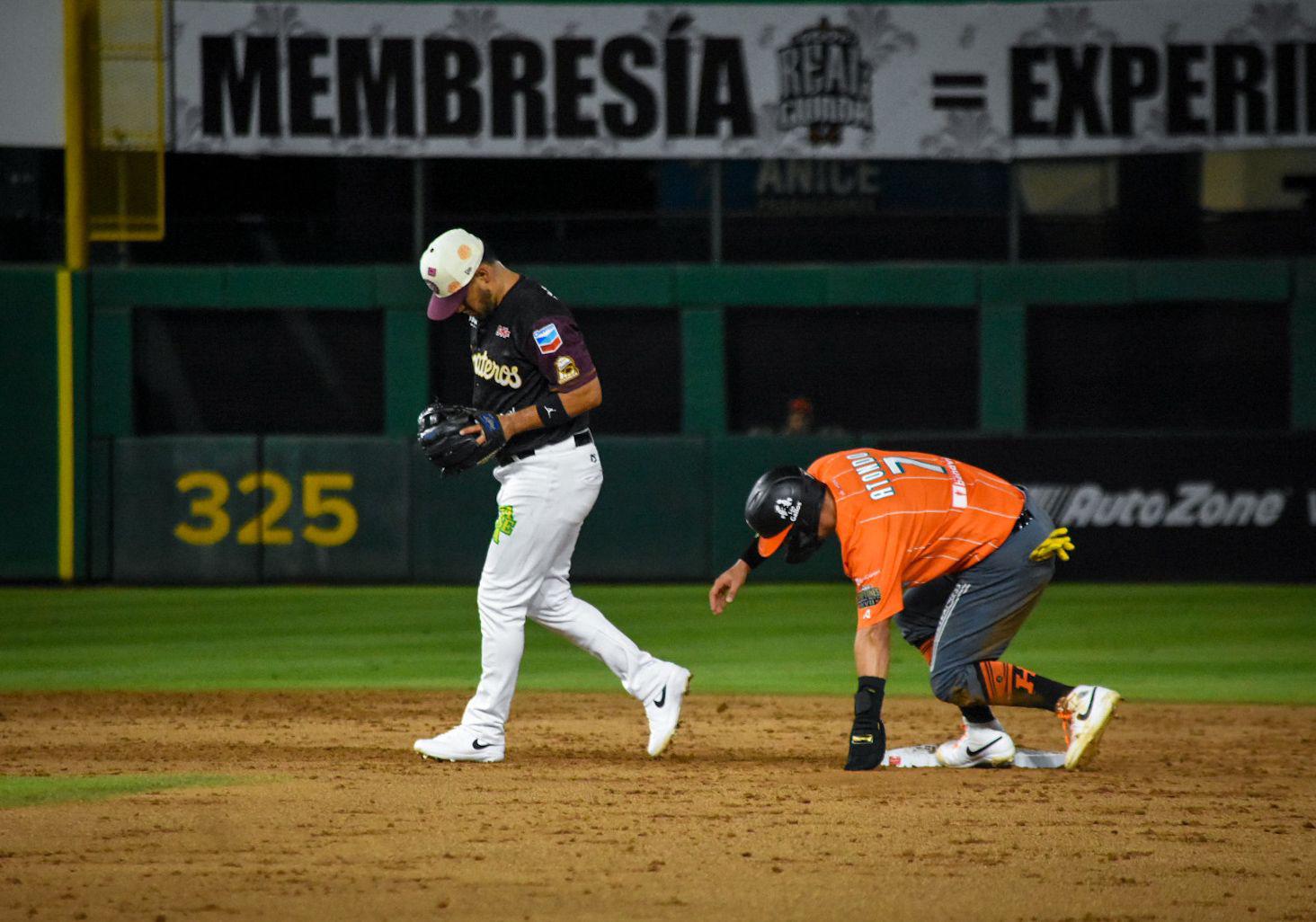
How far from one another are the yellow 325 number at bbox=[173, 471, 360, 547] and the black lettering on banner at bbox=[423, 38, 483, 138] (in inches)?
133

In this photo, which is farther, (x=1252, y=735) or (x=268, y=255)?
(x=268, y=255)

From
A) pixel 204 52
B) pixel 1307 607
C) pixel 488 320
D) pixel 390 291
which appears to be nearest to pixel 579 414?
pixel 488 320

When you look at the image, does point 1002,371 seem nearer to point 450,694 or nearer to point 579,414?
point 450,694

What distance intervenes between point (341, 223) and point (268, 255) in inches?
28.9

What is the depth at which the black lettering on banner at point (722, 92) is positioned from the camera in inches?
627

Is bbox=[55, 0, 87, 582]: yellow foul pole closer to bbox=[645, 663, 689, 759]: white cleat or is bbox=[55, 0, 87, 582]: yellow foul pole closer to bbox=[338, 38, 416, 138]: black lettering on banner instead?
bbox=[338, 38, 416, 138]: black lettering on banner

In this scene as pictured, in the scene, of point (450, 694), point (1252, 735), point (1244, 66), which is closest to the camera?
point (1252, 735)

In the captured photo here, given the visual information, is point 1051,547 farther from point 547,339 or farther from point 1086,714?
point 547,339

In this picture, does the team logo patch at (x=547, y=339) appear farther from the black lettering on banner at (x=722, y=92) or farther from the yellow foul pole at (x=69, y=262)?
the yellow foul pole at (x=69, y=262)

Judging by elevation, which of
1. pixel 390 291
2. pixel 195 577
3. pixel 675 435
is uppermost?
pixel 390 291

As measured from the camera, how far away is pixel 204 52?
15.8 m

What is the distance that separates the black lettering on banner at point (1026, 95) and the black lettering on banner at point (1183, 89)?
1.11 m

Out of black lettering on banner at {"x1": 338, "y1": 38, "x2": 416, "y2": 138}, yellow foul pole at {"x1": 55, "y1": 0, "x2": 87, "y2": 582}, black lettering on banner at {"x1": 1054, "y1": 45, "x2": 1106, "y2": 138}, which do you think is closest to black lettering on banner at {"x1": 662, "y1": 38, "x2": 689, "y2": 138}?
black lettering on banner at {"x1": 338, "y1": 38, "x2": 416, "y2": 138}

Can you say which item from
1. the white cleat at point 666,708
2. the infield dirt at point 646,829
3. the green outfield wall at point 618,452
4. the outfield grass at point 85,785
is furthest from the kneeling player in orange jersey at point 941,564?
the green outfield wall at point 618,452
